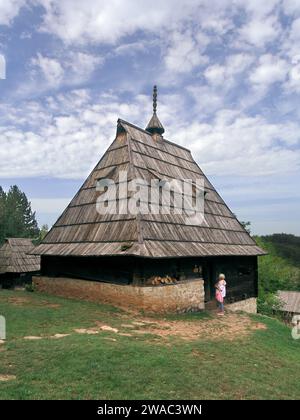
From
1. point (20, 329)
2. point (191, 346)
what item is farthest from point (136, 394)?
point (20, 329)

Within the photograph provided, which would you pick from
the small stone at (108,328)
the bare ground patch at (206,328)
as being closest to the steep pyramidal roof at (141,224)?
the bare ground patch at (206,328)

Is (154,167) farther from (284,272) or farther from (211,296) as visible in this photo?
(284,272)

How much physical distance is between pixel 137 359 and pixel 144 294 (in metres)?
5.04

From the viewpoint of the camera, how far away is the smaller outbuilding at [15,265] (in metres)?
29.2

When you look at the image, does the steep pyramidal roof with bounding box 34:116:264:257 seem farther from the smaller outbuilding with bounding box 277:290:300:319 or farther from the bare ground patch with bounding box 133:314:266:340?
the smaller outbuilding with bounding box 277:290:300:319

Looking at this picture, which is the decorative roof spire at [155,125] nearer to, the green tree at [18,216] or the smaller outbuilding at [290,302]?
the smaller outbuilding at [290,302]

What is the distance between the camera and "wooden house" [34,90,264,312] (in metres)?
12.5

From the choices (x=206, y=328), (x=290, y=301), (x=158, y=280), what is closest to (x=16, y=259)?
(x=158, y=280)

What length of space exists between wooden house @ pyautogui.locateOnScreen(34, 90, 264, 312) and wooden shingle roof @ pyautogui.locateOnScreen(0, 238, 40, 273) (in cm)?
1350

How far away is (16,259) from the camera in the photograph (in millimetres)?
29859

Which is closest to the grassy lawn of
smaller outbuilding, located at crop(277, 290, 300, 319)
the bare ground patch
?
the bare ground patch

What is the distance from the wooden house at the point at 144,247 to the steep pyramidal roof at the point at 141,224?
0.05 meters

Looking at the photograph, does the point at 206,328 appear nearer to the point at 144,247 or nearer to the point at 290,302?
the point at 144,247
